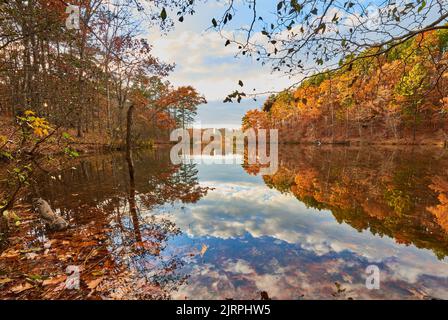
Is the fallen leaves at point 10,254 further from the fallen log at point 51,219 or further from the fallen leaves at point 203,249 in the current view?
the fallen leaves at point 203,249

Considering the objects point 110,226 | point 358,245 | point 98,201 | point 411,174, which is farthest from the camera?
point 411,174

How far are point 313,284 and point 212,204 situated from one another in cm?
433

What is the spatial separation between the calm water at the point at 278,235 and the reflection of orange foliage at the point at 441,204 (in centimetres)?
2

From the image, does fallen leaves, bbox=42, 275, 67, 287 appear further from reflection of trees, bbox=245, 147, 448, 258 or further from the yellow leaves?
reflection of trees, bbox=245, 147, 448, 258

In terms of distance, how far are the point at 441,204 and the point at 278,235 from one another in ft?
16.1

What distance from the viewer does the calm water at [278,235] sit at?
3.02m

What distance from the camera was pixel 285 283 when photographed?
9.96ft

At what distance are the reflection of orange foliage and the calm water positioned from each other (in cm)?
2

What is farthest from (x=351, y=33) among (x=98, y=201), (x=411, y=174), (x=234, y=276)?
(x=411, y=174)

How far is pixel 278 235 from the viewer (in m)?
4.71

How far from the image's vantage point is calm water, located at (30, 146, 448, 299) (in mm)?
3016

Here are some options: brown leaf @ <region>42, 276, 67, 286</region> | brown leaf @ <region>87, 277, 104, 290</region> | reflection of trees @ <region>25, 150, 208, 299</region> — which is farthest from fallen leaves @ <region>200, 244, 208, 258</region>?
brown leaf @ <region>42, 276, 67, 286</region>

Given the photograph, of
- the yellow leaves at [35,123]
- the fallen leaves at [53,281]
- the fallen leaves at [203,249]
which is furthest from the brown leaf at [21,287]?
the fallen leaves at [203,249]
